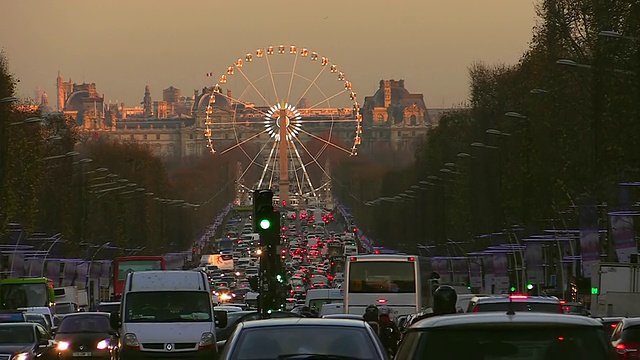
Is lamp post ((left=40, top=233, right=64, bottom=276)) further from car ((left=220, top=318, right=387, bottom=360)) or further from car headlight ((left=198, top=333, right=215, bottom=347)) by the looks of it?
car ((left=220, top=318, right=387, bottom=360))

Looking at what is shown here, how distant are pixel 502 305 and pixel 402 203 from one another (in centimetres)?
13965

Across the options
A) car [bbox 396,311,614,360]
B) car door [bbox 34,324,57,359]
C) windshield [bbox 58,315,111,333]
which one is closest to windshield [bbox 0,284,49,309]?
windshield [bbox 58,315,111,333]

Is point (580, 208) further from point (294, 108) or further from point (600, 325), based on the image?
point (294, 108)

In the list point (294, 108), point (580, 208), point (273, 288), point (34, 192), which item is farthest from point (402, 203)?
point (273, 288)

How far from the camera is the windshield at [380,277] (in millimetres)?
42406

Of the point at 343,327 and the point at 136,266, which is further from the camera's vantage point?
the point at 136,266

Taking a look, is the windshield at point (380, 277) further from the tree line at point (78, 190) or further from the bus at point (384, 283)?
the tree line at point (78, 190)

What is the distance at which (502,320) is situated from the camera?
1262cm

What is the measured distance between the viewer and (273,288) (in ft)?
113

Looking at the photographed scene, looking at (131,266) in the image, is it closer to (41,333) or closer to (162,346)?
(41,333)

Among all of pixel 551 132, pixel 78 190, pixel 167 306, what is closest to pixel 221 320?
pixel 167 306

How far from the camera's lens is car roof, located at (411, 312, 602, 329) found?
41.4ft

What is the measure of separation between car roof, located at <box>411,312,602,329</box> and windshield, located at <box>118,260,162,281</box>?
61.6 metres

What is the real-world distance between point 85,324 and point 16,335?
7717 millimetres
